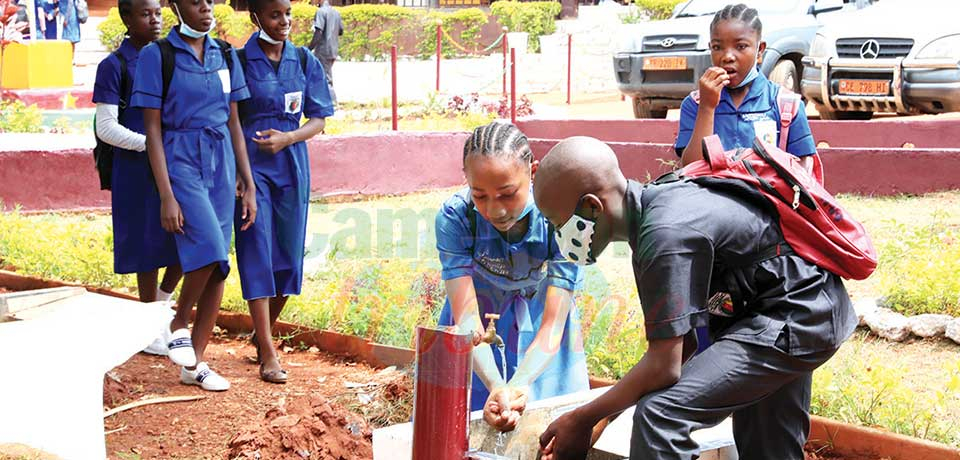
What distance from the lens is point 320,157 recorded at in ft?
35.5

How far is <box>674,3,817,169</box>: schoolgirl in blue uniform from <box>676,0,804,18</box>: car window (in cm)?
971

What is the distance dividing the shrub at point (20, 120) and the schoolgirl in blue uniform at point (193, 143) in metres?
8.46

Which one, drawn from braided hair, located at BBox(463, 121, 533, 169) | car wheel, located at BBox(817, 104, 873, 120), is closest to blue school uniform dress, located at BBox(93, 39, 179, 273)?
braided hair, located at BBox(463, 121, 533, 169)

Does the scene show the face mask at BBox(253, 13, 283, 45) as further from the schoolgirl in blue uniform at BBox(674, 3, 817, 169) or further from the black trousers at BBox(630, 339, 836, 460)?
the black trousers at BBox(630, 339, 836, 460)

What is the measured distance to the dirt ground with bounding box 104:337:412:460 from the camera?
4.16m

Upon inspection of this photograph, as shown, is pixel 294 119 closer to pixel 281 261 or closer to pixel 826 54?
pixel 281 261

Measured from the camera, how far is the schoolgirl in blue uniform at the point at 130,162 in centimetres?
543

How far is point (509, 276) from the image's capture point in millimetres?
4000

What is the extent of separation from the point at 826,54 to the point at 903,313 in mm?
6736

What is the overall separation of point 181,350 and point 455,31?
2305 centimetres

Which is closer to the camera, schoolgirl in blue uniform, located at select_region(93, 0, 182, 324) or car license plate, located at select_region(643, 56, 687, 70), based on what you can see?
schoolgirl in blue uniform, located at select_region(93, 0, 182, 324)

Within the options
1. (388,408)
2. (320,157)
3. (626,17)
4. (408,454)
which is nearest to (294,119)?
(388,408)

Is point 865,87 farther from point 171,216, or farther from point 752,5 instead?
point 171,216

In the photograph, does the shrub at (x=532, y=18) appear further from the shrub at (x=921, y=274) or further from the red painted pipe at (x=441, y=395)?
the red painted pipe at (x=441, y=395)
